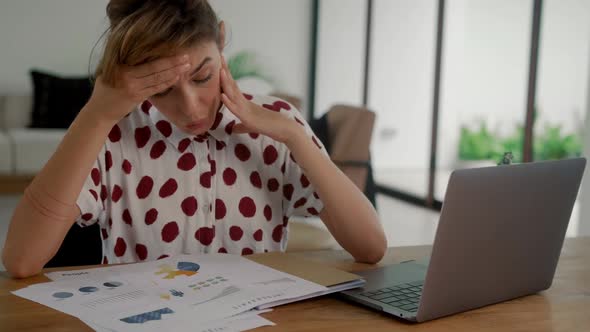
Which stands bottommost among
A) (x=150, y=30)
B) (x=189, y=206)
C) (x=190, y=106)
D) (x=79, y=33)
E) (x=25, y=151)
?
(x=25, y=151)

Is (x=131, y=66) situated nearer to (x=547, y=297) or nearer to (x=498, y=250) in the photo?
(x=498, y=250)

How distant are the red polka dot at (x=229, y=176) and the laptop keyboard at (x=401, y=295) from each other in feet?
1.75

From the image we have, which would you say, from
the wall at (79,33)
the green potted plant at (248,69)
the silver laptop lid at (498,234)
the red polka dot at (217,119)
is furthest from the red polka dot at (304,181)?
the green potted plant at (248,69)

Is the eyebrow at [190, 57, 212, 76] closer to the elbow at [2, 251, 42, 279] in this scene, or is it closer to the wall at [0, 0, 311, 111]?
the elbow at [2, 251, 42, 279]

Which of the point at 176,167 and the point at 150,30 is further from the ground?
the point at 150,30

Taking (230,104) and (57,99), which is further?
(57,99)

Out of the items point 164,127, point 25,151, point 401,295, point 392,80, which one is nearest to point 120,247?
point 164,127

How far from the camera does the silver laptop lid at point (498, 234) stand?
38.2 inches

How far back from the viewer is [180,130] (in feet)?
5.02

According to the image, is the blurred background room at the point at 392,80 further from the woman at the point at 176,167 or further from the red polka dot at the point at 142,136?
the red polka dot at the point at 142,136

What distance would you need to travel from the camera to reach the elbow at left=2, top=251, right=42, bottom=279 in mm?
1180

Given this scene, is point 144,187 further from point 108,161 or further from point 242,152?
point 242,152

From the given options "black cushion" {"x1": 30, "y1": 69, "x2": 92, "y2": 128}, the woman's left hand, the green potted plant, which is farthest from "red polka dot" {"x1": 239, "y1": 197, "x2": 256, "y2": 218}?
the green potted plant

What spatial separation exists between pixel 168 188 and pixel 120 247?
156mm
